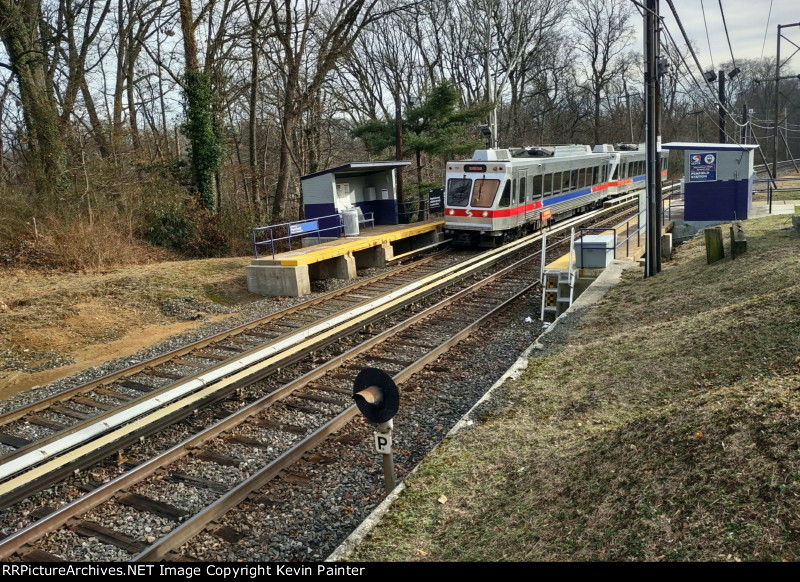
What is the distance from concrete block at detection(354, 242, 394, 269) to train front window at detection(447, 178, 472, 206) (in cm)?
310

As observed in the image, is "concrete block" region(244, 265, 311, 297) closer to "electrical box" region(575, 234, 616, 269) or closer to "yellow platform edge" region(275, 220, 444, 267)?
"yellow platform edge" region(275, 220, 444, 267)

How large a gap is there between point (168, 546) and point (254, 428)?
8.11 ft

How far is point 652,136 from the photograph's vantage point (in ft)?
43.3

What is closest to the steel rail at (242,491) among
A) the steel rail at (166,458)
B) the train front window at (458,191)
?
the steel rail at (166,458)

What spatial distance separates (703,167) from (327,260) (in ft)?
37.9

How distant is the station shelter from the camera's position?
2122cm

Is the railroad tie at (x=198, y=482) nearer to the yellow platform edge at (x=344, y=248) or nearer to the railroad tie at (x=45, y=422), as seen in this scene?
the railroad tie at (x=45, y=422)

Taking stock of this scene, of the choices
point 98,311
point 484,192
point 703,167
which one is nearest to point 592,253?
point 484,192

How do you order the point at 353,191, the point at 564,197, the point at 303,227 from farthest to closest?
the point at 564,197
the point at 353,191
the point at 303,227

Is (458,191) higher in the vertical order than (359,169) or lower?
lower

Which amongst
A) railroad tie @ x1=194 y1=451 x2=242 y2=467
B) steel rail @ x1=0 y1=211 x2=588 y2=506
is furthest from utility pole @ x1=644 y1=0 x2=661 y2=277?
railroad tie @ x1=194 y1=451 x2=242 y2=467

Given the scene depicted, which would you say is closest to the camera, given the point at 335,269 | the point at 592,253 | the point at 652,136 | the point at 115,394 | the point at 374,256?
the point at 115,394

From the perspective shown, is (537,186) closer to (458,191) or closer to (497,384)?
(458,191)

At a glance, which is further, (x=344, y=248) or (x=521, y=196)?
(x=521, y=196)
